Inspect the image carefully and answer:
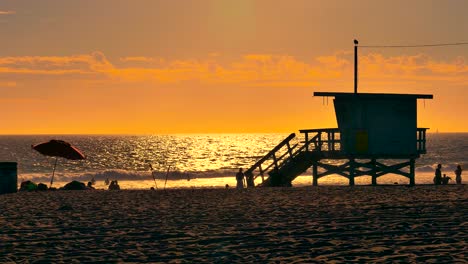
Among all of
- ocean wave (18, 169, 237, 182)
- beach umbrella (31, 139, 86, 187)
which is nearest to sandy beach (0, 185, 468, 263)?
beach umbrella (31, 139, 86, 187)

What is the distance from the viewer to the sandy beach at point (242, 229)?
12.9 metres

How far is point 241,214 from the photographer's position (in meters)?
19.0

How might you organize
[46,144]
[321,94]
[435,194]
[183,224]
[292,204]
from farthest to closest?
1. [321,94]
2. [46,144]
3. [435,194]
4. [292,204]
5. [183,224]

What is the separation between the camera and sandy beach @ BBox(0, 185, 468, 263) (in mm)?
12859

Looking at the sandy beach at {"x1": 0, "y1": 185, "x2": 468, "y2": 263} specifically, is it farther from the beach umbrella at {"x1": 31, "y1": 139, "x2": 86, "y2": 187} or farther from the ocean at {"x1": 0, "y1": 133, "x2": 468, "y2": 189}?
the ocean at {"x1": 0, "y1": 133, "x2": 468, "y2": 189}

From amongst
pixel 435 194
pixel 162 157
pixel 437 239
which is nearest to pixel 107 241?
pixel 437 239

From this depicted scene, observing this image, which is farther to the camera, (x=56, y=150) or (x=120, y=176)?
(x=120, y=176)

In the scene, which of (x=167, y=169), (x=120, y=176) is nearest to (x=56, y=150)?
(x=120, y=176)

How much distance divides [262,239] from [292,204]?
7041 millimetres

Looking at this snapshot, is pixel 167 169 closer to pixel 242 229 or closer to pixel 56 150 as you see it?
pixel 56 150

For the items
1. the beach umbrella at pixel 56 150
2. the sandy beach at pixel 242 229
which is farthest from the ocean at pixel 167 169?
the sandy beach at pixel 242 229

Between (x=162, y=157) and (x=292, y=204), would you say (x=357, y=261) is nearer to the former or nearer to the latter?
(x=292, y=204)

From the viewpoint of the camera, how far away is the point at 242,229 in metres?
16.0

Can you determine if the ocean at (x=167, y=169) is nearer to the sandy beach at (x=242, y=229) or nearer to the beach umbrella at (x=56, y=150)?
the beach umbrella at (x=56, y=150)
